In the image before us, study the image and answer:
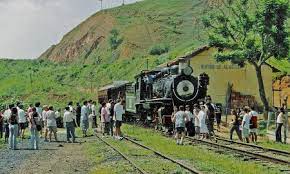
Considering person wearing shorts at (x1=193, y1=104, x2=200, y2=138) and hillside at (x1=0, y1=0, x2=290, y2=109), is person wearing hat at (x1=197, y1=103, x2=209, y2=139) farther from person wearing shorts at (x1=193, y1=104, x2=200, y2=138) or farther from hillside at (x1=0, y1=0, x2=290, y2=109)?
hillside at (x1=0, y1=0, x2=290, y2=109)

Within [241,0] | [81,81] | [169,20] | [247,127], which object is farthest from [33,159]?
[169,20]

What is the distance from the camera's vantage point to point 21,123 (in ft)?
91.1

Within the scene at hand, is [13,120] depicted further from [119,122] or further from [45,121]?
[119,122]

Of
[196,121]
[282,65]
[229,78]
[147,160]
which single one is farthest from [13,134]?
[282,65]

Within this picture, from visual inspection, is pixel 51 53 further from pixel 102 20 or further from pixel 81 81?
pixel 81 81

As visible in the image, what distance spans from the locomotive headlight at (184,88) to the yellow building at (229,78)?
23077mm

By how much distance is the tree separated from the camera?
3922 centimetres

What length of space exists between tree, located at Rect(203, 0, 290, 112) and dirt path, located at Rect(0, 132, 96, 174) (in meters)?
18.2

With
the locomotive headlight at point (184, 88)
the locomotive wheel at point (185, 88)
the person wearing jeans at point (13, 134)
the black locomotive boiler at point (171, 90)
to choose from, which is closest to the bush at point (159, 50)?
the black locomotive boiler at point (171, 90)

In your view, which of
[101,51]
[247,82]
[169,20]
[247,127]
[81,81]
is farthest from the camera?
[169,20]

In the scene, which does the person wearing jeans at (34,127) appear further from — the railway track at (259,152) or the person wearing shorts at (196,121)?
the person wearing shorts at (196,121)

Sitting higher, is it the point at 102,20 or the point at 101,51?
the point at 102,20

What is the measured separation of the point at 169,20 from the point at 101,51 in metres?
26.0

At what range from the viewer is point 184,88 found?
103 feet
